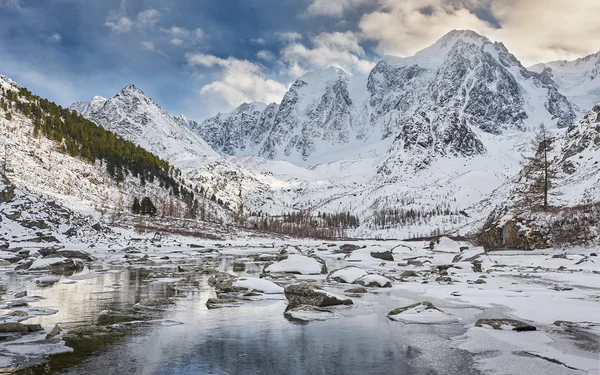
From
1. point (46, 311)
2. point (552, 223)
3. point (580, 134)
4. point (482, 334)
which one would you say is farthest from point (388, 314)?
point (580, 134)

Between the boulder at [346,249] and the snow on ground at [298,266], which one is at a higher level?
the snow on ground at [298,266]

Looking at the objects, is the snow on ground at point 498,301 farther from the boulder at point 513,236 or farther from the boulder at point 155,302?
the boulder at point 513,236

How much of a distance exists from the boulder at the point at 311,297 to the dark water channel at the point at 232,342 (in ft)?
2.12

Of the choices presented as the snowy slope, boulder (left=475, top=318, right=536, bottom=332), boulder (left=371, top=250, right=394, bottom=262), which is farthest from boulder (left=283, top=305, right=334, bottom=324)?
the snowy slope

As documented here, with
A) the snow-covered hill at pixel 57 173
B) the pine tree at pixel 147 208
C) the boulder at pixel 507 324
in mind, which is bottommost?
the boulder at pixel 507 324

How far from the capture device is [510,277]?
95.2 ft

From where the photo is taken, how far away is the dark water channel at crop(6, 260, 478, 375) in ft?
30.9

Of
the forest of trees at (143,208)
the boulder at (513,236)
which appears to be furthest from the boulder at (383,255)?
the forest of trees at (143,208)

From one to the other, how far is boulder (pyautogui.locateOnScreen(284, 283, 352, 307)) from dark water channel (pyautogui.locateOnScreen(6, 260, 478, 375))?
65 centimetres

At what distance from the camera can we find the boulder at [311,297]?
58.7 ft

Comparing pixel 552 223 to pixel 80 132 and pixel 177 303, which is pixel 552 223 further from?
pixel 80 132

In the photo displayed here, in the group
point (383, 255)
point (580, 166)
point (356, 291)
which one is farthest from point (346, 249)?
point (356, 291)

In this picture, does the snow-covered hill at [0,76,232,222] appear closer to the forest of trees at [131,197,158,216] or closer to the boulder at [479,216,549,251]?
the forest of trees at [131,197,158,216]

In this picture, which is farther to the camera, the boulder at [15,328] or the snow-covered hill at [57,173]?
the snow-covered hill at [57,173]
